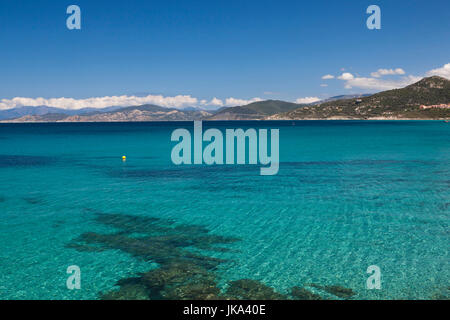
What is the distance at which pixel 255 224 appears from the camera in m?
21.9

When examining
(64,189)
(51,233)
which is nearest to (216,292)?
(51,233)

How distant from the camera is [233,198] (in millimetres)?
28891

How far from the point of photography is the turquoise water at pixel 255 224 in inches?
582

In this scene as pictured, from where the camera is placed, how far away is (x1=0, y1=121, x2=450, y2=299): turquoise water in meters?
14.8
